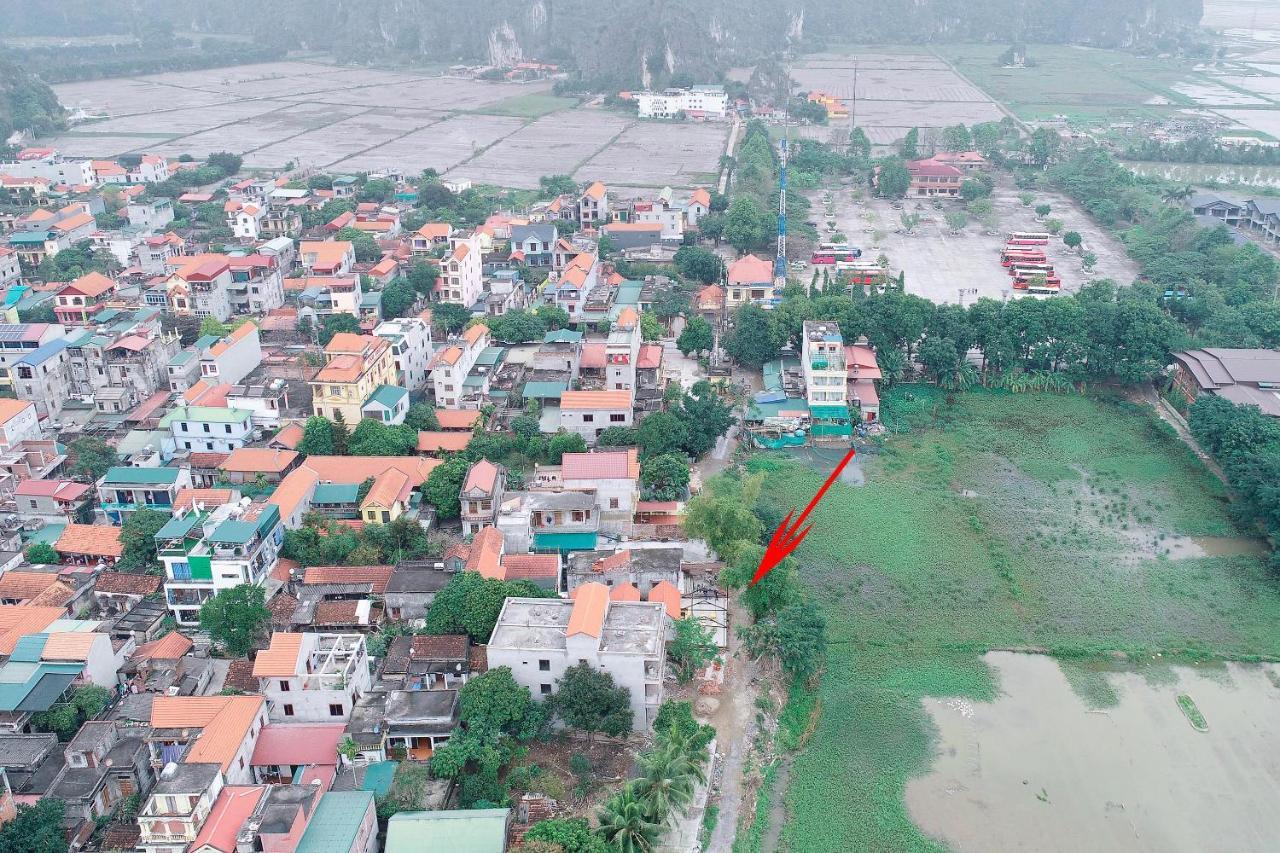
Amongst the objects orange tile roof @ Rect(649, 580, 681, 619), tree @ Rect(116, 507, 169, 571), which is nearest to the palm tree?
orange tile roof @ Rect(649, 580, 681, 619)

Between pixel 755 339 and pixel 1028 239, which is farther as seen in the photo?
pixel 1028 239

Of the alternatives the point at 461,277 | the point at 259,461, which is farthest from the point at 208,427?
the point at 461,277

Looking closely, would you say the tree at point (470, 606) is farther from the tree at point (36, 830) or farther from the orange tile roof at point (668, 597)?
the tree at point (36, 830)

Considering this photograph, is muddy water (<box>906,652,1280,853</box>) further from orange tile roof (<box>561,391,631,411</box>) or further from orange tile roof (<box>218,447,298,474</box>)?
orange tile roof (<box>218,447,298,474</box>)

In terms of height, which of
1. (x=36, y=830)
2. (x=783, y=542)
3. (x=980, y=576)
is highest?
(x=36, y=830)

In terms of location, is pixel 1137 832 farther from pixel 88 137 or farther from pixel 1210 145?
pixel 88 137

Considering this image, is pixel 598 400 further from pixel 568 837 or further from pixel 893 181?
pixel 893 181

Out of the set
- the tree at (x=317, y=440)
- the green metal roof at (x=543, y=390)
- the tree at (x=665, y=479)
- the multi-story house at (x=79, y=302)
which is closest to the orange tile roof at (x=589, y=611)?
the tree at (x=665, y=479)
